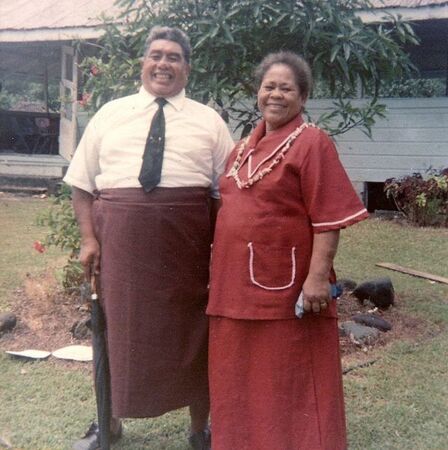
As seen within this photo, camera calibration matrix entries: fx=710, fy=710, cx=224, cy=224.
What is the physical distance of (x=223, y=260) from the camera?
111 inches

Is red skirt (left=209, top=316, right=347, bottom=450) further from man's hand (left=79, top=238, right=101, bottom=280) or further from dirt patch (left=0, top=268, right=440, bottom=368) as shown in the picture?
dirt patch (left=0, top=268, right=440, bottom=368)

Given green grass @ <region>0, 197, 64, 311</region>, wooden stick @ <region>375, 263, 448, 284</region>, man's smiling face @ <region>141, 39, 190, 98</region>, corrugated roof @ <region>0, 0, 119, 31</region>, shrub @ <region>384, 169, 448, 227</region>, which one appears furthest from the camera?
corrugated roof @ <region>0, 0, 119, 31</region>

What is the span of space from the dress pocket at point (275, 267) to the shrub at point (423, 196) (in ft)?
23.3

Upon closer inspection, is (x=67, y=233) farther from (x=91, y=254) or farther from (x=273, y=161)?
(x=273, y=161)

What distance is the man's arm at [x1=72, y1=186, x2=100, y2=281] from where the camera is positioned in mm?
3141

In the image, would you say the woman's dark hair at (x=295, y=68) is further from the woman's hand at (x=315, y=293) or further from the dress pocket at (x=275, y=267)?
the woman's hand at (x=315, y=293)

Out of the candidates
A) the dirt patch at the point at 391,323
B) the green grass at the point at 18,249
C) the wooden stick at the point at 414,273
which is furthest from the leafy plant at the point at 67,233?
the wooden stick at the point at 414,273

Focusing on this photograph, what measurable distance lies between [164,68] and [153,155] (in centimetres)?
39

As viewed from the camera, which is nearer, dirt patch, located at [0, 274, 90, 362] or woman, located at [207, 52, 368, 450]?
woman, located at [207, 52, 368, 450]

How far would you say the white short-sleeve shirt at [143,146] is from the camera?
2975mm

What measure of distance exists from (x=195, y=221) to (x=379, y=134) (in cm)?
829

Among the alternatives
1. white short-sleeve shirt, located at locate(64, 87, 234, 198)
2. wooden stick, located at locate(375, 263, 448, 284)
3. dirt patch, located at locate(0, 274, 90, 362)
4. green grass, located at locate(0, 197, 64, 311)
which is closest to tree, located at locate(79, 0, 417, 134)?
white short-sleeve shirt, located at locate(64, 87, 234, 198)

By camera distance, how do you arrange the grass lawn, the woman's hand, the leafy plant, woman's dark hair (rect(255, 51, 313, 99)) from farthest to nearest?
the leafy plant
the grass lawn
woman's dark hair (rect(255, 51, 313, 99))
the woman's hand

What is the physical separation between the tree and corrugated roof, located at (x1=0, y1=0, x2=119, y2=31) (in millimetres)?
5612
